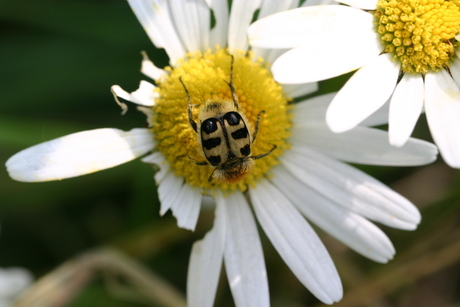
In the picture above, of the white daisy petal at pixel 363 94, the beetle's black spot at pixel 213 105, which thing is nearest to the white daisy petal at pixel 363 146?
the white daisy petal at pixel 363 94

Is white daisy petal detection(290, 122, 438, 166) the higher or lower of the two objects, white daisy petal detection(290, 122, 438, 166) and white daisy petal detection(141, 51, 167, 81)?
the lower

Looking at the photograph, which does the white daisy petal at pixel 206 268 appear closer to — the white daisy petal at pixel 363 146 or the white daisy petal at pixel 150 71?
the white daisy petal at pixel 363 146

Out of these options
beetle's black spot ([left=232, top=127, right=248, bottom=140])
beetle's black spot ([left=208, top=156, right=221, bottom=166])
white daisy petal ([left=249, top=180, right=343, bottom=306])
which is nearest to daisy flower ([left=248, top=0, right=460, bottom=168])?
beetle's black spot ([left=232, top=127, right=248, bottom=140])

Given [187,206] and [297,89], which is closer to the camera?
[187,206]

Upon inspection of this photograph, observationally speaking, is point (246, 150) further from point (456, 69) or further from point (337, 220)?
point (456, 69)

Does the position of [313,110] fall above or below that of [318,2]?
below

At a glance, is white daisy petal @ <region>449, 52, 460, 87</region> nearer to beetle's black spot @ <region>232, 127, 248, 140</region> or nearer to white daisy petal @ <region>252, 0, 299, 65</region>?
white daisy petal @ <region>252, 0, 299, 65</region>

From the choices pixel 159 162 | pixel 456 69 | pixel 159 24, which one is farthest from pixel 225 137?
pixel 456 69
